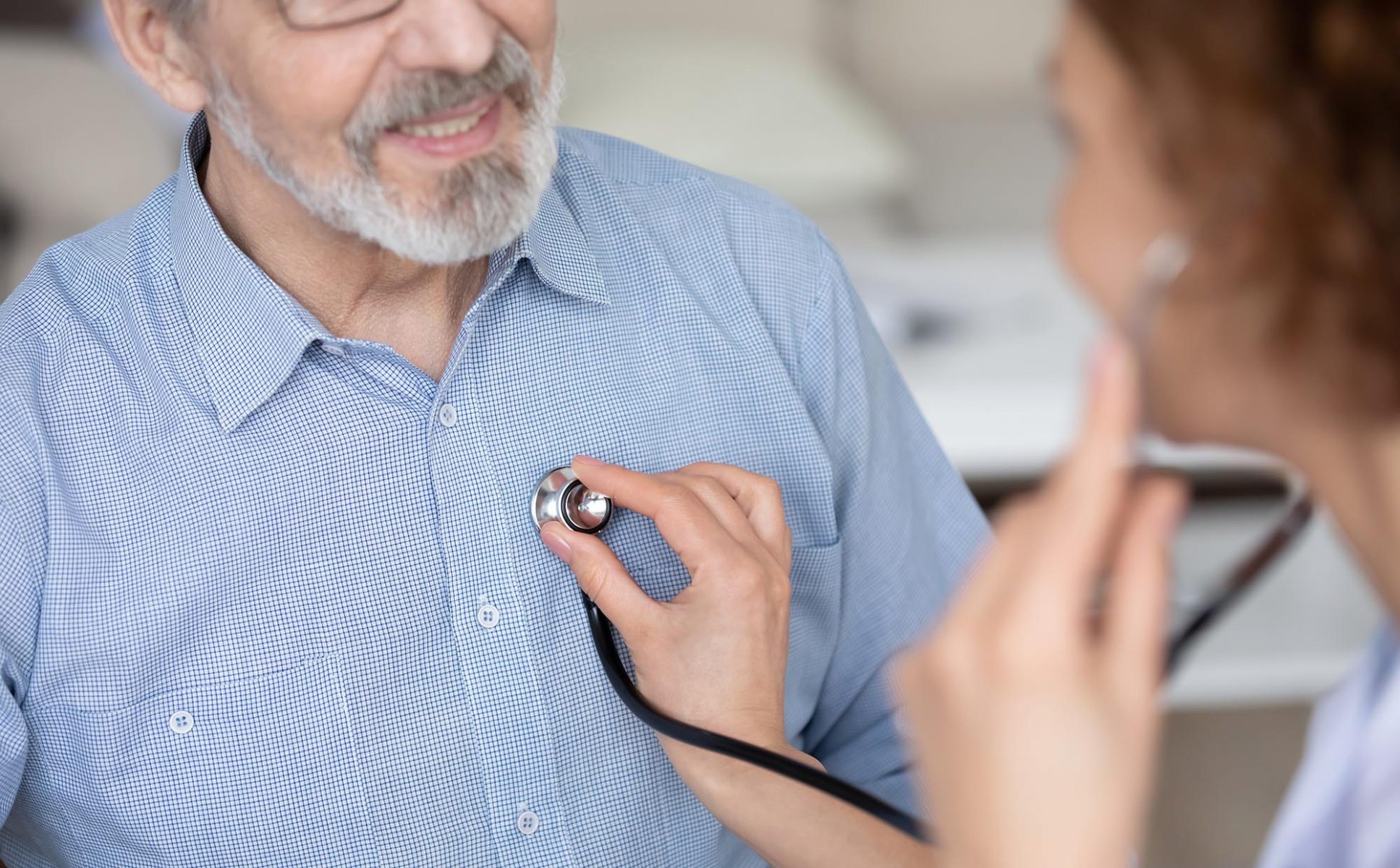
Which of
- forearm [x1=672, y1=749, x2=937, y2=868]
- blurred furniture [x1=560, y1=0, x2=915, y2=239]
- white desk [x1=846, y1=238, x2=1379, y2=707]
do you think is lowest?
white desk [x1=846, y1=238, x2=1379, y2=707]

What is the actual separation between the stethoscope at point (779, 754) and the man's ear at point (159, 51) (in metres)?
0.40

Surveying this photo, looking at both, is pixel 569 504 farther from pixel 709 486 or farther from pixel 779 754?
pixel 779 754

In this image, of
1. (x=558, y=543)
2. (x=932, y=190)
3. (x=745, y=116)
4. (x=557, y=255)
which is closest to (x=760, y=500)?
(x=558, y=543)

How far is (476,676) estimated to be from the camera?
997mm

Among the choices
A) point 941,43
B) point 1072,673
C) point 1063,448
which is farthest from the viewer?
point 941,43

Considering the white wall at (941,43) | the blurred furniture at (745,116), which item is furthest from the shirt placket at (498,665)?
the white wall at (941,43)

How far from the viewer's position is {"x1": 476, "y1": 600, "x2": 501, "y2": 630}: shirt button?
3.28 ft

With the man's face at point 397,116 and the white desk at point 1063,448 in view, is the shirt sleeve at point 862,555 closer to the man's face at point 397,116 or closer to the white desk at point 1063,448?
the man's face at point 397,116

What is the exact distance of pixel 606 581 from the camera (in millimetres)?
951

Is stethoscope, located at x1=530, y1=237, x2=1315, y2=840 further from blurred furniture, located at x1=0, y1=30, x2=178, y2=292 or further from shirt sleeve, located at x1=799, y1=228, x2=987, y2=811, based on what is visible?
blurred furniture, located at x1=0, y1=30, x2=178, y2=292

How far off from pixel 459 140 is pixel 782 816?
52cm

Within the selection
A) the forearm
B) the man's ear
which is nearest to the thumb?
the forearm

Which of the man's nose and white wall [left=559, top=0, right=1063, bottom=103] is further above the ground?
the man's nose

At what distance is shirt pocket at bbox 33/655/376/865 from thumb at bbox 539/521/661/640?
182 mm
